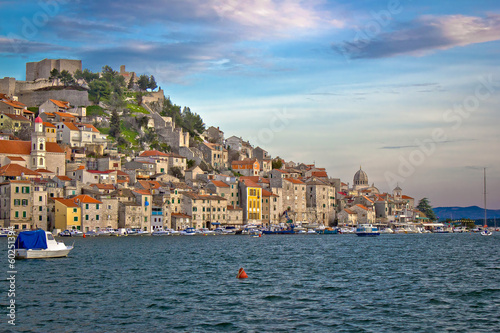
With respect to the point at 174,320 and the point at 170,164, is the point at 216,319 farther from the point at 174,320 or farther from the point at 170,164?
the point at 170,164

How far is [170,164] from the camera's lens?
4456 inches

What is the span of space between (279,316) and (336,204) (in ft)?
348

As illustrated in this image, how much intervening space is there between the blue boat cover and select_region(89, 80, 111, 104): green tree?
85.5 meters

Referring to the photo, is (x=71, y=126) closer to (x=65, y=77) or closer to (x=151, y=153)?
(x=151, y=153)

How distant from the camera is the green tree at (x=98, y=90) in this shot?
13000 centimetres

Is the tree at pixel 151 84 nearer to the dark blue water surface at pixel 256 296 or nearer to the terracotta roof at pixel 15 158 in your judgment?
the terracotta roof at pixel 15 158

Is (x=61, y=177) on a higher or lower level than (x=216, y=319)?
higher

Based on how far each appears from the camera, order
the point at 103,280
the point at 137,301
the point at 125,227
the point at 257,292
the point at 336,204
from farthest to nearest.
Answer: the point at 336,204 < the point at 125,227 < the point at 103,280 < the point at 257,292 < the point at 137,301

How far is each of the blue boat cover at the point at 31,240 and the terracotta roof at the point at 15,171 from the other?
42416 millimetres

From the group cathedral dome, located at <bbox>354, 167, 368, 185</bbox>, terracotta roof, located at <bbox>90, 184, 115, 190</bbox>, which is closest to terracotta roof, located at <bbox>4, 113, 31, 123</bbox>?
terracotta roof, located at <bbox>90, 184, 115, 190</bbox>

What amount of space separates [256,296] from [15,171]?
218ft

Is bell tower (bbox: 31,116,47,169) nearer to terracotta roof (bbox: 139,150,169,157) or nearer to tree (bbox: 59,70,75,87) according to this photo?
terracotta roof (bbox: 139,150,169,157)

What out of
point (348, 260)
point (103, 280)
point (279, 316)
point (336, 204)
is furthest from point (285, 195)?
point (279, 316)

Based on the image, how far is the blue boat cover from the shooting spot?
1827 inches
